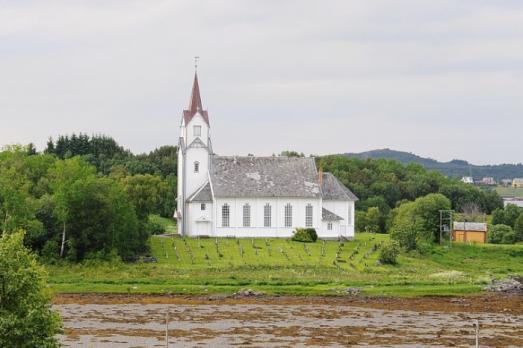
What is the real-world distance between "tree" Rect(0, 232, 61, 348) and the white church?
2078 inches

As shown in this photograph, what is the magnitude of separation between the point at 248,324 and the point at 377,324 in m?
6.67

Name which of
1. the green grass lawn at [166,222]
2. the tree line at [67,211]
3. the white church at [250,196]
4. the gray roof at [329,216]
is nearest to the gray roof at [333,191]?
the white church at [250,196]

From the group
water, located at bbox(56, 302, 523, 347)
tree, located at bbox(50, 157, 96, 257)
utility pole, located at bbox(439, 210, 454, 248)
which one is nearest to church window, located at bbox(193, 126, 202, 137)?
tree, located at bbox(50, 157, 96, 257)

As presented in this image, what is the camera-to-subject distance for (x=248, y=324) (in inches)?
1716

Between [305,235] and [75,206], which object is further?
[305,235]

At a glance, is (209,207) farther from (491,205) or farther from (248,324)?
(491,205)

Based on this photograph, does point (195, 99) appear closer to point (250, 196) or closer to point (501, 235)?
point (250, 196)

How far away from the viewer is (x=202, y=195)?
80375 mm

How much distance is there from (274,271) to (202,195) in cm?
2042

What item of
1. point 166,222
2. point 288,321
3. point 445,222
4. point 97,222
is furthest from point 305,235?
point 288,321

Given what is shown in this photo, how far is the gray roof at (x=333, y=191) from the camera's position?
81625mm

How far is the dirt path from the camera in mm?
39219

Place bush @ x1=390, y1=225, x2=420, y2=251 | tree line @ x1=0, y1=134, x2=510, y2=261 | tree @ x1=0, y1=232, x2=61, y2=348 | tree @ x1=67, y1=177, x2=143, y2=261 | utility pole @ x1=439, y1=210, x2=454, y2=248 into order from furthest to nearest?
1. utility pole @ x1=439, y1=210, x2=454, y2=248
2. bush @ x1=390, y1=225, x2=420, y2=251
3. tree @ x1=67, y1=177, x2=143, y2=261
4. tree line @ x1=0, y1=134, x2=510, y2=261
5. tree @ x1=0, y1=232, x2=61, y2=348

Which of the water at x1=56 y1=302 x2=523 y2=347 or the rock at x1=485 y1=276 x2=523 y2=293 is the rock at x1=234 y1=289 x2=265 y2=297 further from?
the rock at x1=485 y1=276 x2=523 y2=293
